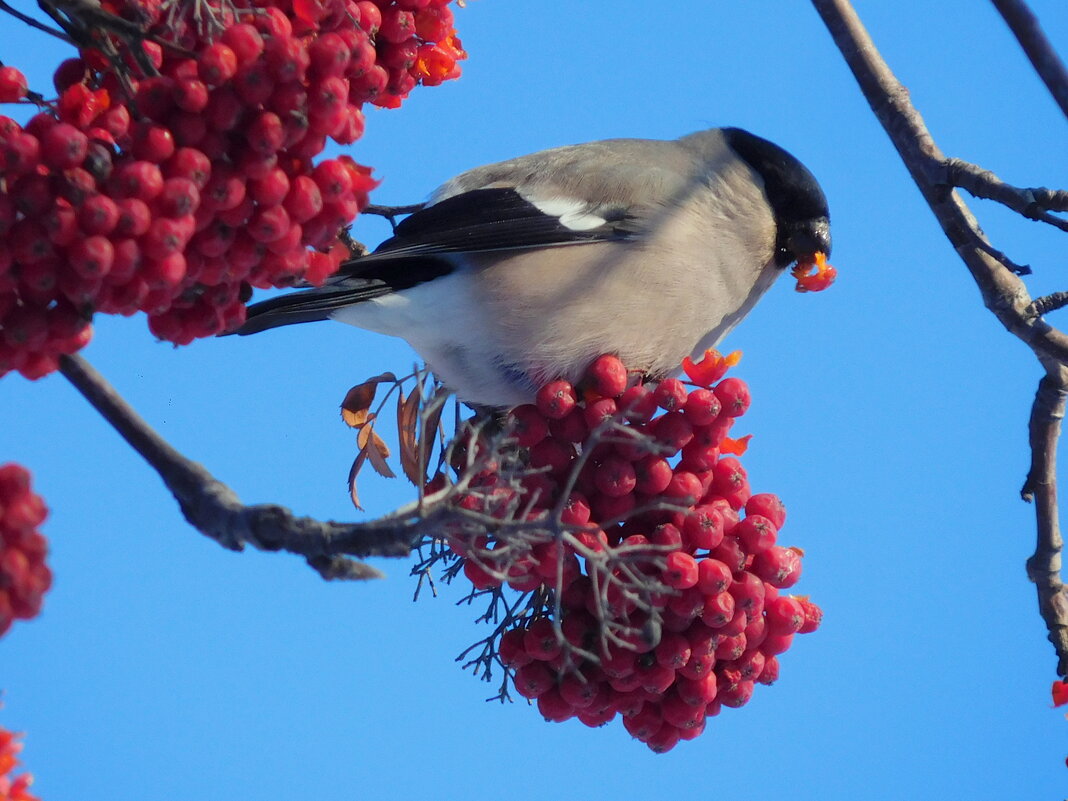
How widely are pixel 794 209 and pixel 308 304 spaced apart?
1.36m

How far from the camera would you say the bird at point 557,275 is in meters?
2.44

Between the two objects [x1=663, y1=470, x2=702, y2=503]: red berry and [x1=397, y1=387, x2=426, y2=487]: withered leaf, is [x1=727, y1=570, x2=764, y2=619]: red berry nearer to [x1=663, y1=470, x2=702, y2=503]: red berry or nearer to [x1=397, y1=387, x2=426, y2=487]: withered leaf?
[x1=663, y1=470, x2=702, y2=503]: red berry

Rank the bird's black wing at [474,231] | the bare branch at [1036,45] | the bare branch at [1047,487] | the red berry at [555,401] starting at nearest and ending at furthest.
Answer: the bare branch at [1036,45] < the red berry at [555,401] < the bare branch at [1047,487] < the bird's black wing at [474,231]

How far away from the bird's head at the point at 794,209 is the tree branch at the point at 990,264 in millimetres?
360

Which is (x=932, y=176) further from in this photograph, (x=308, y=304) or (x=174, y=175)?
(x=174, y=175)

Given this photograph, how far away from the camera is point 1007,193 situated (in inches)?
80.8

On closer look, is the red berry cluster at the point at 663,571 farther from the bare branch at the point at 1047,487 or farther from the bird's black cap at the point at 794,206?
the bird's black cap at the point at 794,206

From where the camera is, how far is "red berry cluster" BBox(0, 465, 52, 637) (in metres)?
1.05

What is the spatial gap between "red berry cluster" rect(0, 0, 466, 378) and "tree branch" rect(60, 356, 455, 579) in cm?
13

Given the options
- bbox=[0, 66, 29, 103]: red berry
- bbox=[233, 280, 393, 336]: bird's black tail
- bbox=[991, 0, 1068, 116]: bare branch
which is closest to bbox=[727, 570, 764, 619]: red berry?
bbox=[991, 0, 1068, 116]: bare branch

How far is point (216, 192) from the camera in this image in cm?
130

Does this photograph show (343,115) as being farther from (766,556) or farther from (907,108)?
(907,108)

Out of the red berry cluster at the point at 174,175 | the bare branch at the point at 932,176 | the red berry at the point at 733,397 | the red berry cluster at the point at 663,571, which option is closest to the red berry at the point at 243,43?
the red berry cluster at the point at 174,175

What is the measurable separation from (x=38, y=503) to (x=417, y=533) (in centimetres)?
39
